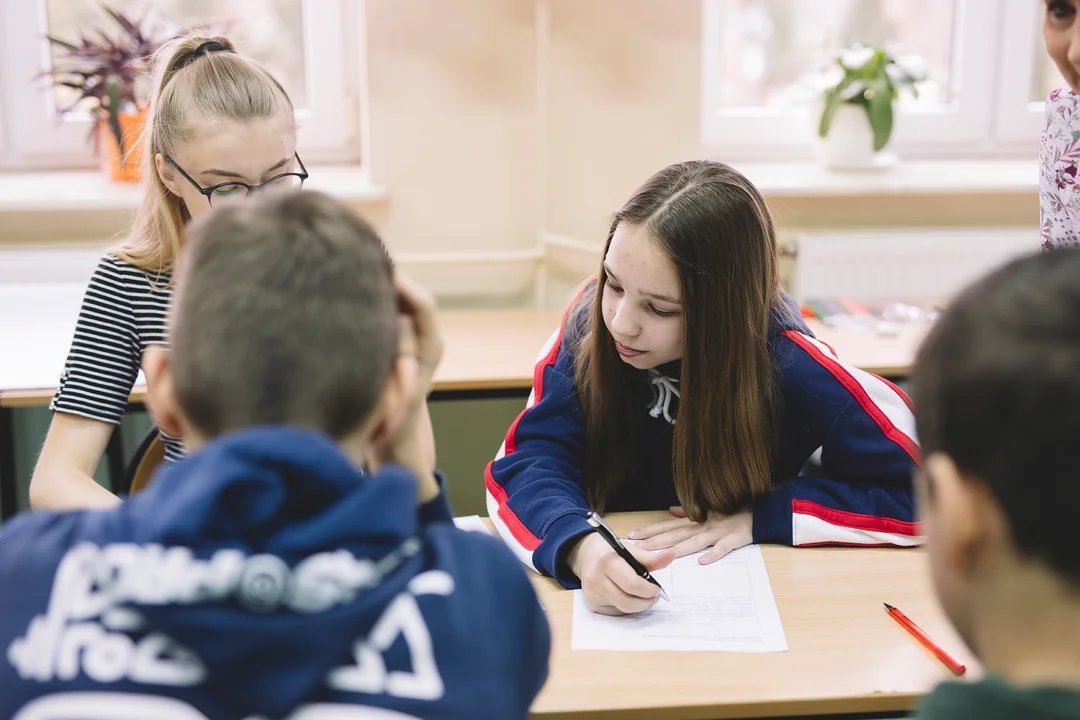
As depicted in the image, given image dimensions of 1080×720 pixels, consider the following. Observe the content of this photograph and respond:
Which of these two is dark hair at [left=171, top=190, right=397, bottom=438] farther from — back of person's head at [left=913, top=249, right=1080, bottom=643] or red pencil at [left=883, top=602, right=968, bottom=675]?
red pencil at [left=883, top=602, right=968, bottom=675]

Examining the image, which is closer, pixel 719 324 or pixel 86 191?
pixel 719 324

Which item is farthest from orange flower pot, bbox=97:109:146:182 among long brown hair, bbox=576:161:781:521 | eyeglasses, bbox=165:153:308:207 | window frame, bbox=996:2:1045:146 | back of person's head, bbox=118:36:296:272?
window frame, bbox=996:2:1045:146

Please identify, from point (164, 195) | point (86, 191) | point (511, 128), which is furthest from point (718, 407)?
point (86, 191)

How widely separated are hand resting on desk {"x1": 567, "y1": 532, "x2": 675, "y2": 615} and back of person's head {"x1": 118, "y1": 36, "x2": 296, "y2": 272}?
0.74 metres

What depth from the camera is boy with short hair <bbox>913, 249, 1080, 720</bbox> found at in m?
0.66

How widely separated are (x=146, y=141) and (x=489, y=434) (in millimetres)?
1477

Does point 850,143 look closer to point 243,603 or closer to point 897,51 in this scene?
point 897,51

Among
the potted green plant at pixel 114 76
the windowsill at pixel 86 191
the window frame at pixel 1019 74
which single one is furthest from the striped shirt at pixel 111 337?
the window frame at pixel 1019 74

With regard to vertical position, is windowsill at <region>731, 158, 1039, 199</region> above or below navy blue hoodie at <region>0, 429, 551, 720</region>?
above

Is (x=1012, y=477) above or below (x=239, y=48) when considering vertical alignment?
below

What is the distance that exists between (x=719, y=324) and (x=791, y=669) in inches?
20.2

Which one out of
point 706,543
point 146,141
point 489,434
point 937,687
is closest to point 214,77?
point 146,141

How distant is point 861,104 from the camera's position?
2850 mm

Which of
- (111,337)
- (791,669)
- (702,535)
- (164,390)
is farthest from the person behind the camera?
(111,337)
